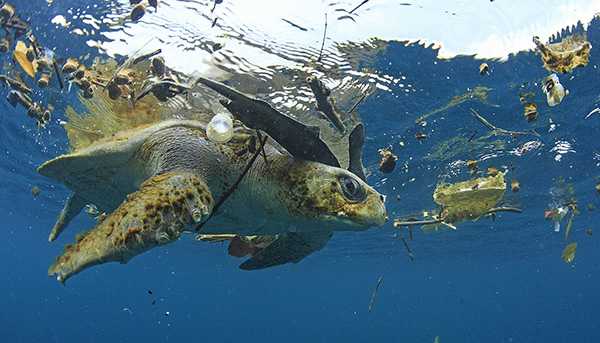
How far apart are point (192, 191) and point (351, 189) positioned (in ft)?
4.42

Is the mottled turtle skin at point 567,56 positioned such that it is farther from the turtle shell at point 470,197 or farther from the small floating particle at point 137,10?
the small floating particle at point 137,10

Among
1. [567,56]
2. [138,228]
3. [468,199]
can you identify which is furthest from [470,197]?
[138,228]

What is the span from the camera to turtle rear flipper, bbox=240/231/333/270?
188 inches

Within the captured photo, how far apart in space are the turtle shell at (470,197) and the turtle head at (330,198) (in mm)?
1841

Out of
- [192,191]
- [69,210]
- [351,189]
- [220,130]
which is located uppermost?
[351,189]

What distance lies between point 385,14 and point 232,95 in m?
6.17

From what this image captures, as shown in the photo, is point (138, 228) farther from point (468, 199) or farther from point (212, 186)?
point (468, 199)

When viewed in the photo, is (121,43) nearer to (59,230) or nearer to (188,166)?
(59,230)

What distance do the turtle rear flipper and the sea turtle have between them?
0.02 meters

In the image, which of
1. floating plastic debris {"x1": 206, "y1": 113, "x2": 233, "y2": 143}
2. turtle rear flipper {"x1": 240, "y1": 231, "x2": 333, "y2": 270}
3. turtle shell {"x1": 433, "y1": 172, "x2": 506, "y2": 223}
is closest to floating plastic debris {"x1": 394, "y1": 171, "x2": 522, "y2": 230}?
turtle shell {"x1": 433, "y1": 172, "x2": 506, "y2": 223}

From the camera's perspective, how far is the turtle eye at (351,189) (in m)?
3.61

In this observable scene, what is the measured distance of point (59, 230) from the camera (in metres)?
6.14

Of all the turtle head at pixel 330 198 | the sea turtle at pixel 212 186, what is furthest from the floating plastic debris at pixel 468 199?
the turtle head at pixel 330 198

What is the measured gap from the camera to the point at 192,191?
3082mm
